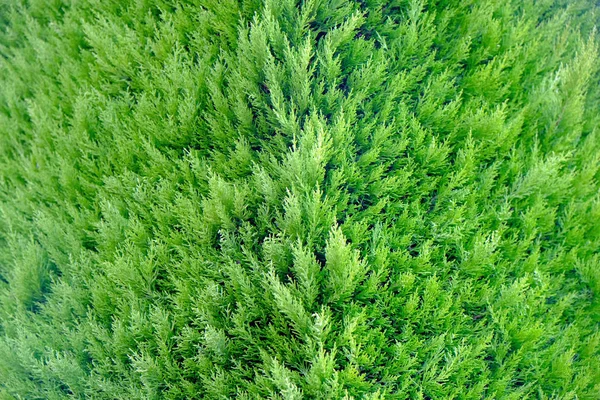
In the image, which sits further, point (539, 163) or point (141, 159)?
point (141, 159)

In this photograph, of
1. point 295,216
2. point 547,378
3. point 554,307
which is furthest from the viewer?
point 554,307

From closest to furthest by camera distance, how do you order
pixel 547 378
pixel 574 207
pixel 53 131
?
1. pixel 547 378
2. pixel 574 207
3. pixel 53 131

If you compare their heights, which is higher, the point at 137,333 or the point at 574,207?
the point at 137,333

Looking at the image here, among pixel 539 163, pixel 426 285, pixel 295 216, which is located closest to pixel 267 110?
pixel 295 216

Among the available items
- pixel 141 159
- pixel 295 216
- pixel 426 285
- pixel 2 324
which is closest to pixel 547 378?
pixel 426 285

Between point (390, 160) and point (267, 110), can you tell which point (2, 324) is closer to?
point (267, 110)

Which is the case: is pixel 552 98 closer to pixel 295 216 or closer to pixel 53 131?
pixel 295 216

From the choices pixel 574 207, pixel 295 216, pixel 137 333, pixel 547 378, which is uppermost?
pixel 295 216
